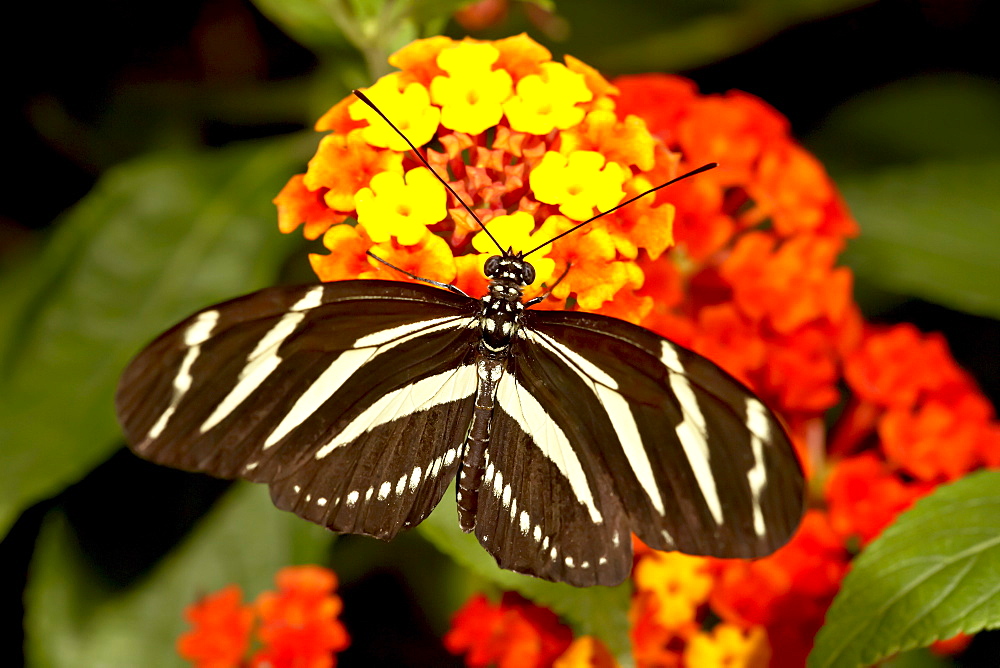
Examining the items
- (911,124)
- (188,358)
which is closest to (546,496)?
(188,358)

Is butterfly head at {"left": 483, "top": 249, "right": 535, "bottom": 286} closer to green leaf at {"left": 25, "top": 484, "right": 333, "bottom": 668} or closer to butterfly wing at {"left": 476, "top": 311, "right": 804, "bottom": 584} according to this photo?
butterfly wing at {"left": 476, "top": 311, "right": 804, "bottom": 584}

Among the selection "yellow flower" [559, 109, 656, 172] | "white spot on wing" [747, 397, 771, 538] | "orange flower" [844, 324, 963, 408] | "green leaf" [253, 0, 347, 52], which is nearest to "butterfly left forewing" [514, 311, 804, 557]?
"white spot on wing" [747, 397, 771, 538]

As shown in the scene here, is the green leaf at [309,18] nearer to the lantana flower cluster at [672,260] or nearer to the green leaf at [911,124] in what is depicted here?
the lantana flower cluster at [672,260]

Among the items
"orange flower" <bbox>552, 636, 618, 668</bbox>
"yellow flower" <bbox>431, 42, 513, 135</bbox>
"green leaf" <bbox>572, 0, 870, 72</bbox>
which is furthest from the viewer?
"green leaf" <bbox>572, 0, 870, 72</bbox>

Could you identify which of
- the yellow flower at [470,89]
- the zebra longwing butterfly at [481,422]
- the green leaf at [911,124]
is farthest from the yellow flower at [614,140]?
the green leaf at [911,124]

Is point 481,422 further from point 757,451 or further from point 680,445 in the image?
point 757,451
